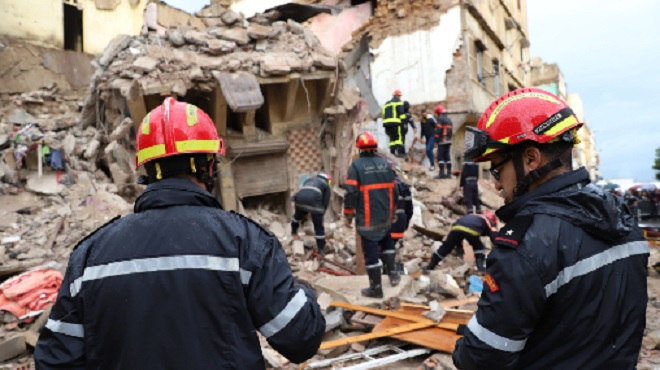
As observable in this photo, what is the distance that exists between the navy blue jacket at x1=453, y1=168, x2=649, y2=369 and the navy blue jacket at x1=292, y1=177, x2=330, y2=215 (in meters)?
5.90

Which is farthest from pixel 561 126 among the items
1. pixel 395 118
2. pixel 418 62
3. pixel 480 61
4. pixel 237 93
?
pixel 480 61

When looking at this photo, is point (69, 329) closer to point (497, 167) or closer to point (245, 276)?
point (245, 276)

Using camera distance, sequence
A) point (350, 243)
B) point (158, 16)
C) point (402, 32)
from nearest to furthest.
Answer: point (350, 243), point (158, 16), point (402, 32)

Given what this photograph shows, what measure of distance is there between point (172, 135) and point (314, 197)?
5727mm

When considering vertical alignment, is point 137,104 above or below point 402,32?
below

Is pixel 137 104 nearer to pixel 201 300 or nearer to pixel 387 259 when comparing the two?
pixel 387 259

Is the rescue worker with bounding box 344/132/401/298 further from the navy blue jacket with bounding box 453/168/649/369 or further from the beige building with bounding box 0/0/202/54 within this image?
the beige building with bounding box 0/0/202/54

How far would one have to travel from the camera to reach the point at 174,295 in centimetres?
130

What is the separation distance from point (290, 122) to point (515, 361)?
809cm

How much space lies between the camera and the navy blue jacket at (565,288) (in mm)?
1278

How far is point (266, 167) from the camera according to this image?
8.98m

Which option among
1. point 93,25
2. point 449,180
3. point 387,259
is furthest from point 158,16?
point 387,259

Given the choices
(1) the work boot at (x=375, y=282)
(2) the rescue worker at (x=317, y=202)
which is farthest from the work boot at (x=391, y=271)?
(2) the rescue worker at (x=317, y=202)

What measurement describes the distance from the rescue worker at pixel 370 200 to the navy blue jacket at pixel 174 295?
354cm
